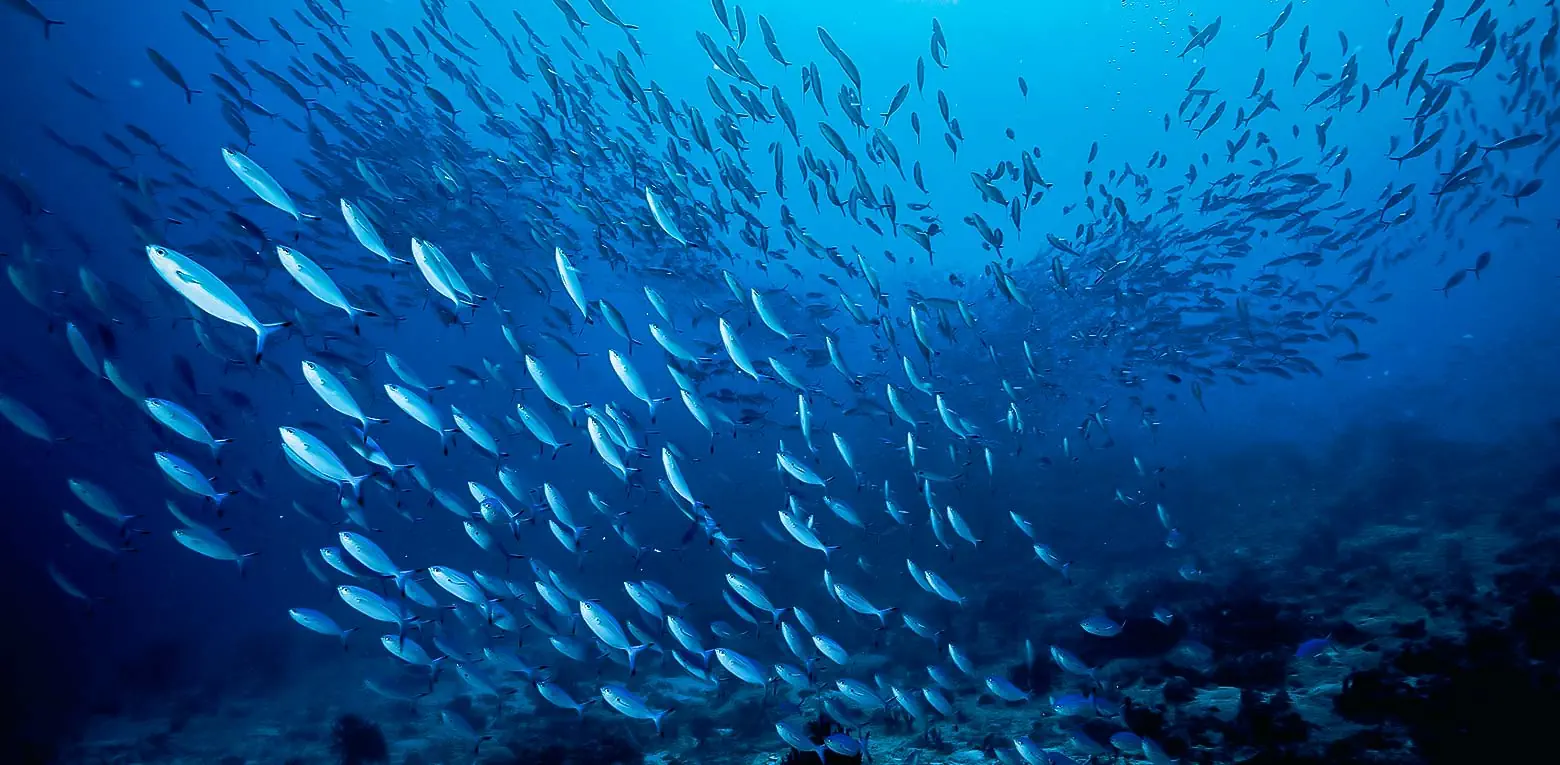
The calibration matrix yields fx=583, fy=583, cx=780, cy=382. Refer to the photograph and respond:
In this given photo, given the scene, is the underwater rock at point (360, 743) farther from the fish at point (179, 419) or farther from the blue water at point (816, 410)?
the fish at point (179, 419)

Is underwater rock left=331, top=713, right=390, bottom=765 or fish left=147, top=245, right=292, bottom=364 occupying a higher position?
fish left=147, top=245, right=292, bottom=364

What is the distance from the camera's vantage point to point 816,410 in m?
33.1

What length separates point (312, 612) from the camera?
24.0 feet

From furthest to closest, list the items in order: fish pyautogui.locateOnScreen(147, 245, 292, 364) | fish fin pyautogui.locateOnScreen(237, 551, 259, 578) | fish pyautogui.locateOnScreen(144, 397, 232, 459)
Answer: fish fin pyautogui.locateOnScreen(237, 551, 259, 578) → fish pyautogui.locateOnScreen(144, 397, 232, 459) → fish pyautogui.locateOnScreen(147, 245, 292, 364)

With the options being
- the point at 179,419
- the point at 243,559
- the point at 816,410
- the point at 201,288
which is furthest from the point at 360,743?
the point at 816,410

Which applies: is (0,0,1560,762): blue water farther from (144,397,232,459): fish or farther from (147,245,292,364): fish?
(147,245,292,364): fish

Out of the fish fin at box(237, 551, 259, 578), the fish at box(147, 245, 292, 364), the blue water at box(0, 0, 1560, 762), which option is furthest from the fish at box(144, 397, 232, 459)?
the fish fin at box(237, 551, 259, 578)

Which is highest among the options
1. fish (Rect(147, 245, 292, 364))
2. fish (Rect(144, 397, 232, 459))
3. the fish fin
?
fish (Rect(147, 245, 292, 364))

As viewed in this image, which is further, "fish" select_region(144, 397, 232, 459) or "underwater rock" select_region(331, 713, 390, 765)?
"underwater rock" select_region(331, 713, 390, 765)

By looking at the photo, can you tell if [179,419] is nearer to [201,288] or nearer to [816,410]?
[201,288]

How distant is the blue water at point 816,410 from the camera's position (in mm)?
9273

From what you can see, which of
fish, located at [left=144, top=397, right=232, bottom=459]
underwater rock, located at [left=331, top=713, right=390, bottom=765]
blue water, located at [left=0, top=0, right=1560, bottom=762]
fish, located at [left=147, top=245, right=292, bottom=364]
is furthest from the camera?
underwater rock, located at [left=331, top=713, right=390, bottom=765]

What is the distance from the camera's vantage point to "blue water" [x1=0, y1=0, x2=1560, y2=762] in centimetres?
927

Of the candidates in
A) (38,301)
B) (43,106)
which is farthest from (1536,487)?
(43,106)
